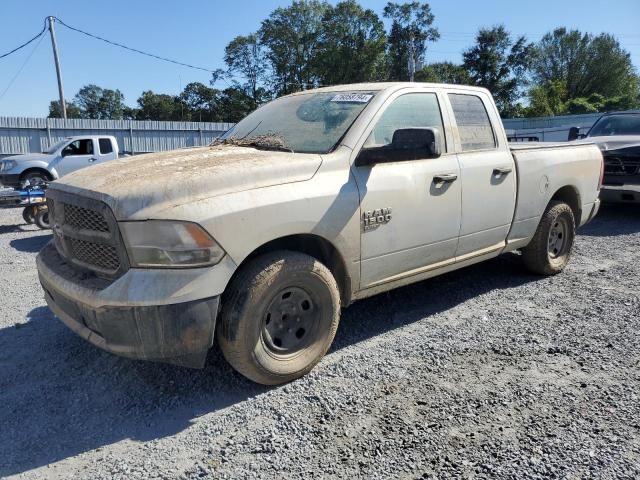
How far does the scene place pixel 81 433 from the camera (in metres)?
2.82

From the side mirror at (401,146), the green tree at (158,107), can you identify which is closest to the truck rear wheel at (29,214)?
the side mirror at (401,146)

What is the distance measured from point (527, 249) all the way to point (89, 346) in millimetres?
4307

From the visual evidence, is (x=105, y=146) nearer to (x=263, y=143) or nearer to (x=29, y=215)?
(x=29, y=215)

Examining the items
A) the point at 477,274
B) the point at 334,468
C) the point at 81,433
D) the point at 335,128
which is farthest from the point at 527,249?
the point at 81,433

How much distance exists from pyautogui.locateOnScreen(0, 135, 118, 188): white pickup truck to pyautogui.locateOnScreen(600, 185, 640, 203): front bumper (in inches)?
470

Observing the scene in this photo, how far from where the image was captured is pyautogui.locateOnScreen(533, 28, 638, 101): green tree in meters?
65.1

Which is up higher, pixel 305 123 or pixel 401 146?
pixel 305 123

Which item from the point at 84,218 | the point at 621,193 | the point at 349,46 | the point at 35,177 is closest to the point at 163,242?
the point at 84,218

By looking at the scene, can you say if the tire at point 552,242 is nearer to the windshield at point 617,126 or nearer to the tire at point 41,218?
the windshield at point 617,126

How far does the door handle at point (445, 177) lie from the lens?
3.97 m

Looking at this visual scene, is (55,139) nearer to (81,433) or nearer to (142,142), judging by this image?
(142,142)

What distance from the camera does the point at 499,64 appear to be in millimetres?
65125

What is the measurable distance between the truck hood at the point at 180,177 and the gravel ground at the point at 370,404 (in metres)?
1.24

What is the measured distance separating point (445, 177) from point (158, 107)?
245 ft
